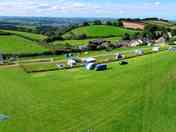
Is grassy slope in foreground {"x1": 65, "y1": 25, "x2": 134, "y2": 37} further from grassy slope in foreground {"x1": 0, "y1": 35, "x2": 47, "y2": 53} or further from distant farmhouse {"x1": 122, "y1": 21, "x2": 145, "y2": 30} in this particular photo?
grassy slope in foreground {"x1": 0, "y1": 35, "x2": 47, "y2": 53}

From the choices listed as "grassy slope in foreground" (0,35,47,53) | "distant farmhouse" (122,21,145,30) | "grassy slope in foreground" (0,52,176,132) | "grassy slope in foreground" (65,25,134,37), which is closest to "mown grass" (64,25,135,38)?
"grassy slope in foreground" (65,25,134,37)

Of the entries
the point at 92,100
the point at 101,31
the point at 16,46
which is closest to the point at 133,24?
the point at 101,31

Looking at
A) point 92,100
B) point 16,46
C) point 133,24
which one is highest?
point 133,24

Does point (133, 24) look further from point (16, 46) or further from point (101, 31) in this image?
point (16, 46)

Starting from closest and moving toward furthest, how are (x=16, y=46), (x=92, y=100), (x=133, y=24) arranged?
(x=92, y=100)
(x=16, y=46)
(x=133, y=24)

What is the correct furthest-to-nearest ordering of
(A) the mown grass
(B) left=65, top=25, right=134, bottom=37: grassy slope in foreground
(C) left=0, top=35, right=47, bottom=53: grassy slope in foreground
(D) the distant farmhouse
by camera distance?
(D) the distant farmhouse
(B) left=65, top=25, right=134, bottom=37: grassy slope in foreground
(A) the mown grass
(C) left=0, top=35, right=47, bottom=53: grassy slope in foreground

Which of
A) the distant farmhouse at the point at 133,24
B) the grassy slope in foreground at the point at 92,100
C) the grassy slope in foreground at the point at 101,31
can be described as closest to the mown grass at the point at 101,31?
the grassy slope in foreground at the point at 101,31

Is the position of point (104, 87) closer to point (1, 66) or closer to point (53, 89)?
point (53, 89)

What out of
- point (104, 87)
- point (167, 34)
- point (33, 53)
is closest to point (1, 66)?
point (33, 53)
